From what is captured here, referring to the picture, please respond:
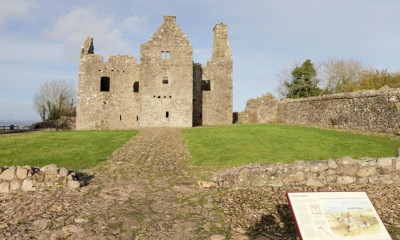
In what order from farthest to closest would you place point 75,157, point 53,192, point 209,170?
1. point 75,157
2. point 209,170
3. point 53,192

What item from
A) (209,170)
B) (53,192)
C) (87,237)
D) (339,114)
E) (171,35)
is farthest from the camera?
(171,35)

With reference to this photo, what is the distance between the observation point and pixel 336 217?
4746mm

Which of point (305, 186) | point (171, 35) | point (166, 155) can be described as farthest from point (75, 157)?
point (171, 35)

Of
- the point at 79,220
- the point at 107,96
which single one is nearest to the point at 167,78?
the point at 107,96

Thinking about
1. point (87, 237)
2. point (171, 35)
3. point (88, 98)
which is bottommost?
point (87, 237)

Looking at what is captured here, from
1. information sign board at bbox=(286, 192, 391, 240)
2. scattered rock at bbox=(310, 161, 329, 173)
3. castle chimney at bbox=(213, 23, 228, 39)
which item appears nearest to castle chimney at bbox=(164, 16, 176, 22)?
castle chimney at bbox=(213, 23, 228, 39)

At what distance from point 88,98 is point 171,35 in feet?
38.3

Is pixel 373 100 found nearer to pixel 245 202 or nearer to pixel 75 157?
pixel 245 202

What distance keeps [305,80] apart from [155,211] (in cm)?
4708

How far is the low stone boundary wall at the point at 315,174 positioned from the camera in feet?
29.1

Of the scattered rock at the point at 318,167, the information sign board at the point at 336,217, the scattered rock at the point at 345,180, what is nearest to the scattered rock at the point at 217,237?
the information sign board at the point at 336,217

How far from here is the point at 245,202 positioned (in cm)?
743

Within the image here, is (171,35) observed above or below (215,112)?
above

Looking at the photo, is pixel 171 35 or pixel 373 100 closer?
pixel 373 100
